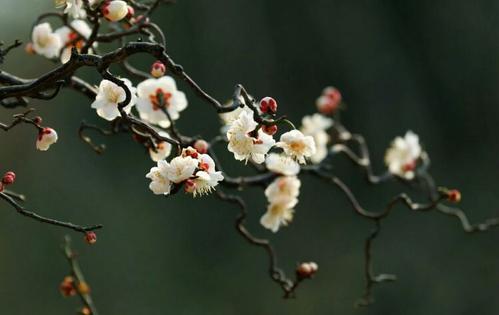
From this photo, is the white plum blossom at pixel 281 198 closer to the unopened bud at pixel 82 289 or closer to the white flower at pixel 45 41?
the unopened bud at pixel 82 289

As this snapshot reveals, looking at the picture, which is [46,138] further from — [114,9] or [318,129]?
[318,129]

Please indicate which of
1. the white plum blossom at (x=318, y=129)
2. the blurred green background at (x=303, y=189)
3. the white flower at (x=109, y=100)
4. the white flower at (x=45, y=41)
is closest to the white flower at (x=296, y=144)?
the white flower at (x=109, y=100)

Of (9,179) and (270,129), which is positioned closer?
(270,129)

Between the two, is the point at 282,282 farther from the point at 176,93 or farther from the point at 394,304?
the point at 394,304

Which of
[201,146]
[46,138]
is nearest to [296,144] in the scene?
[201,146]


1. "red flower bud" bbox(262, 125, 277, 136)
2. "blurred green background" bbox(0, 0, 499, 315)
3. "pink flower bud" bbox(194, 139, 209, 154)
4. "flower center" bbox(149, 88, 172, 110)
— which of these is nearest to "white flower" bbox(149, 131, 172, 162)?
"pink flower bud" bbox(194, 139, 209, 154)

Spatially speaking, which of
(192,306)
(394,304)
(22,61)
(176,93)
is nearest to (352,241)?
(394,304)
